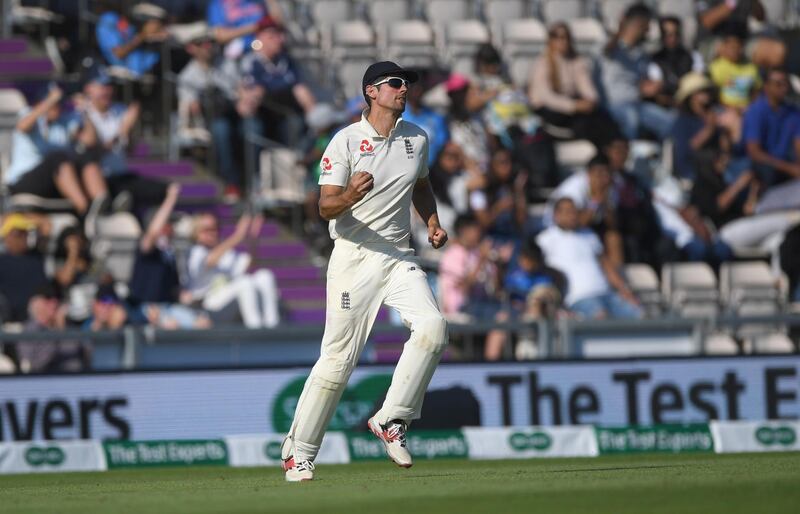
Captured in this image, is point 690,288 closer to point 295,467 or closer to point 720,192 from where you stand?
point 720,192

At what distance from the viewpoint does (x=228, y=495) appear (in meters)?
6.80

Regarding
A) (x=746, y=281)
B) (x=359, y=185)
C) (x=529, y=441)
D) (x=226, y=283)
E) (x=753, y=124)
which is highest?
(x=359, y=185)

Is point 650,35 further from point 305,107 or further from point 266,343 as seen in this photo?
point 266,343

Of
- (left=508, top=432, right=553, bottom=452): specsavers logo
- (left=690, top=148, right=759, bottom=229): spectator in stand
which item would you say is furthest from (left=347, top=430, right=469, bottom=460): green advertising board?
(left=690, top=148, right=759, bottom=229): spectator in stand

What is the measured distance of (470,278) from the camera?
13352 millimetres

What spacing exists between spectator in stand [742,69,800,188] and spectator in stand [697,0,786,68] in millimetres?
1201

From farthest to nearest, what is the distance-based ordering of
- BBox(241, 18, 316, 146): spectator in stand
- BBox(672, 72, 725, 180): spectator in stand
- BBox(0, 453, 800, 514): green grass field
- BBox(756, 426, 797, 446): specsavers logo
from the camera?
BBox(672, 72, 725, 180): spectator in stand
BBox(241, 18, 316, 146): spectator in stand
BBox(756, 426, 797, 446): specsavers logo
BBox(0, 453, 800, 514): green grass field

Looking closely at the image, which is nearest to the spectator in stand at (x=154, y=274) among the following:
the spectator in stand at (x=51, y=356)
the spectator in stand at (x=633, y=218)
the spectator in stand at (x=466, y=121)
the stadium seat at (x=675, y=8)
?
the spectator in stand at (x=51, y=356)

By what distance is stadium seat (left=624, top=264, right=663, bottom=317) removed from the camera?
46.3 ft

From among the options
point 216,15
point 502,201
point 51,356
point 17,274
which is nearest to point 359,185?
point 51,356

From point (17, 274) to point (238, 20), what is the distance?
4.19m

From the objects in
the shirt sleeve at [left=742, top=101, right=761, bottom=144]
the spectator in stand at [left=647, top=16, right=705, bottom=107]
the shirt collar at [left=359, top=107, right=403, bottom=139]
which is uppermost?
the spectator in stand at [left=647, top=16, right=705, bottom=107]

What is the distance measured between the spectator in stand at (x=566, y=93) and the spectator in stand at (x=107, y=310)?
567 cm

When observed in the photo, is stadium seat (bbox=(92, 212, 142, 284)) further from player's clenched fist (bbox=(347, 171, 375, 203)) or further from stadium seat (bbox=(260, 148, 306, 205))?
player's clenched fist (bbox=(347, 171, 375, 203))
